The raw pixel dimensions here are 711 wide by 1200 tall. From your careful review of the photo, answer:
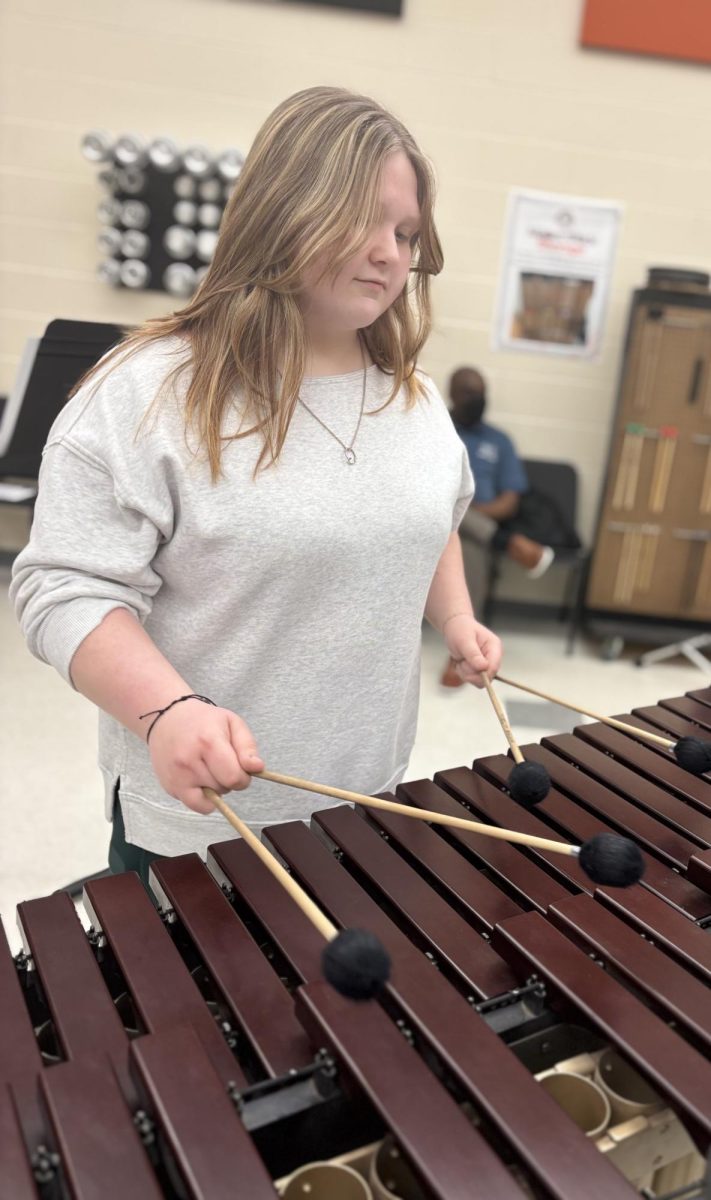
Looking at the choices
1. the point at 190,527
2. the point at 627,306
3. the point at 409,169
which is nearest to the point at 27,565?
the point at 190,527

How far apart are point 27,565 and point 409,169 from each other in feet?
2.11

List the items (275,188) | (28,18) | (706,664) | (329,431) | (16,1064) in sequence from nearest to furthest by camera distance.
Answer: (16,1064), (275,188), (329,431), (28,18), (706,664)

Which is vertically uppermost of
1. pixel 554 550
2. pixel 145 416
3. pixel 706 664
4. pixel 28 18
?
pixel 28 18

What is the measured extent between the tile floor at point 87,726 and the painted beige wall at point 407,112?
4.70 ft

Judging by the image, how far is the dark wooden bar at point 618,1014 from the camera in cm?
80

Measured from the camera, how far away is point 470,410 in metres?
4.27

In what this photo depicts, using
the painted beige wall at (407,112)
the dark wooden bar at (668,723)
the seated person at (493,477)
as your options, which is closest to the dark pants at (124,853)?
the dark wooden bar at (668,723)

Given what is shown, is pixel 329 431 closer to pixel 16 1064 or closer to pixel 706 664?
pixel 16 1064

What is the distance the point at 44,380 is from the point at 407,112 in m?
2.63

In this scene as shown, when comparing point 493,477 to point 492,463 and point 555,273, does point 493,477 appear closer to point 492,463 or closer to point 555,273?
point 492,463

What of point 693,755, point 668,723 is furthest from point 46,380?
point 693,755

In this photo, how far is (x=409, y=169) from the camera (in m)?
1.12

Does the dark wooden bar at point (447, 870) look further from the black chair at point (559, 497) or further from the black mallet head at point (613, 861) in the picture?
the black chair at point (559, 497)

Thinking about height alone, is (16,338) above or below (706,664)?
above
